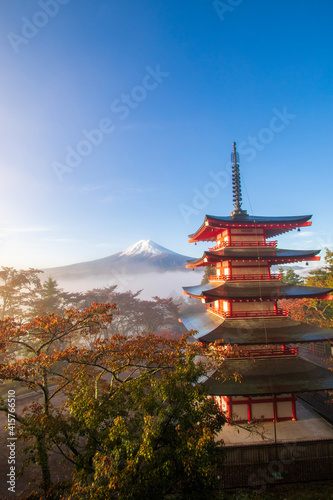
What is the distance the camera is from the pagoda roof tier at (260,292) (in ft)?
39.8

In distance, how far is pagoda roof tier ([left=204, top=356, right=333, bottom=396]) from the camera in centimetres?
1061

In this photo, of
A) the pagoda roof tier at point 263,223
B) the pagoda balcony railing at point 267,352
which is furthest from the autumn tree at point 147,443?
the pagoda roof tier at point 263,223

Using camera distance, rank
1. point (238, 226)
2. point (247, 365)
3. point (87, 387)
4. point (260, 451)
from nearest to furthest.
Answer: point (87, 387) < point (260, 451) < point (247, 365) < point (238, 226)

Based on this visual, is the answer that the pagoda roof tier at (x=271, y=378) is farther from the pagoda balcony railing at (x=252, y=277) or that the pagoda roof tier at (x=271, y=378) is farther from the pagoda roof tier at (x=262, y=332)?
the pagoda balcony railing at (x=252, y=277)

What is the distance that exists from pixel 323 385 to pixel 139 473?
371 inches

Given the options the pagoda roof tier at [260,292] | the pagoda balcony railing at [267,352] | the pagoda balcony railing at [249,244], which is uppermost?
the pagoda balcony railing at [249,244]

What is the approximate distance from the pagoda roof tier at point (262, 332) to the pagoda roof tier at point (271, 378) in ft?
4.83

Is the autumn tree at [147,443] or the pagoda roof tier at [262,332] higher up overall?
the pagoda roof tier at [262,332]

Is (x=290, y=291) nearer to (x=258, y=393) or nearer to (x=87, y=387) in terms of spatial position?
(x=258, y=393)

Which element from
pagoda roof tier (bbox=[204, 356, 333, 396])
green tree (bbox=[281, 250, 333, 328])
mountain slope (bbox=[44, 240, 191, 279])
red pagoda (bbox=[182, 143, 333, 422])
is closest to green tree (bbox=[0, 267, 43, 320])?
red pagoda (bbox=[182, 143, 333, 422])

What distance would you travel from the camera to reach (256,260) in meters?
13.8

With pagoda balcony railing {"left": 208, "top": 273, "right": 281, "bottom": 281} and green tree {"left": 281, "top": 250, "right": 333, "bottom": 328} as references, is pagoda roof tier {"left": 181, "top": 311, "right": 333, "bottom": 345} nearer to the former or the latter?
pagoda balcony railing {"left": 208, "top": 273, "right": 281, "bottom": 281}

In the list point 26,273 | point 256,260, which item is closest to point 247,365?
point 256,260

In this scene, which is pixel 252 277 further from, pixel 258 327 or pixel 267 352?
pixel 267 352
